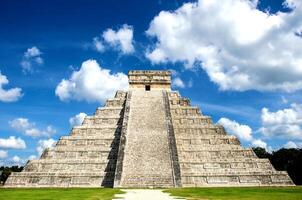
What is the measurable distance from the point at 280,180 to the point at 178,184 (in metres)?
5.82

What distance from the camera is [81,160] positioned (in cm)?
2088

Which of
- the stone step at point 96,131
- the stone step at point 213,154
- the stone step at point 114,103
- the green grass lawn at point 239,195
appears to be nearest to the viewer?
the green grass lawn at point 239,195

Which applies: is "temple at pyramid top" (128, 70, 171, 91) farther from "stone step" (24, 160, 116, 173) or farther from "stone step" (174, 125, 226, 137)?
"stone step" (24, 160, 116, 173)

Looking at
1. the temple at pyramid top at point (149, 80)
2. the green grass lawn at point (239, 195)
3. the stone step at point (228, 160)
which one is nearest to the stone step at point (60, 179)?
the stone step at point (228, 160)

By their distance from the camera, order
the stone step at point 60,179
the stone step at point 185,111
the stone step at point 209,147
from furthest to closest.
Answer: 1. the stone step at point 185,111
2. the stone step at point 209,147
3. the stone step at point 60,179

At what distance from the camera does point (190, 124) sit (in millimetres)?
23750

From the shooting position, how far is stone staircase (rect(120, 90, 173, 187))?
1778 cm

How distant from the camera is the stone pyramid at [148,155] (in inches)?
744

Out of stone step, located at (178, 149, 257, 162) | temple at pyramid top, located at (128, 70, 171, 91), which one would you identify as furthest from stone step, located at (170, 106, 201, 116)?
temple at pyramid top, located at (128, 70, 171, 91)

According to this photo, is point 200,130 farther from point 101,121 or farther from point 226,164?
point 101,121

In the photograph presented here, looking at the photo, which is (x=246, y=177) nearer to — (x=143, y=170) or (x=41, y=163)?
(x=143, y=170)

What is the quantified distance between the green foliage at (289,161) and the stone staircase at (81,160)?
21.5m

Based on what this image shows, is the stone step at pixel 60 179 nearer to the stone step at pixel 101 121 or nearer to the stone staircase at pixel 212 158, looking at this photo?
the stone staircase at pixel 212 158

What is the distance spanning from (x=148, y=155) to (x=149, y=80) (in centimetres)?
1144
